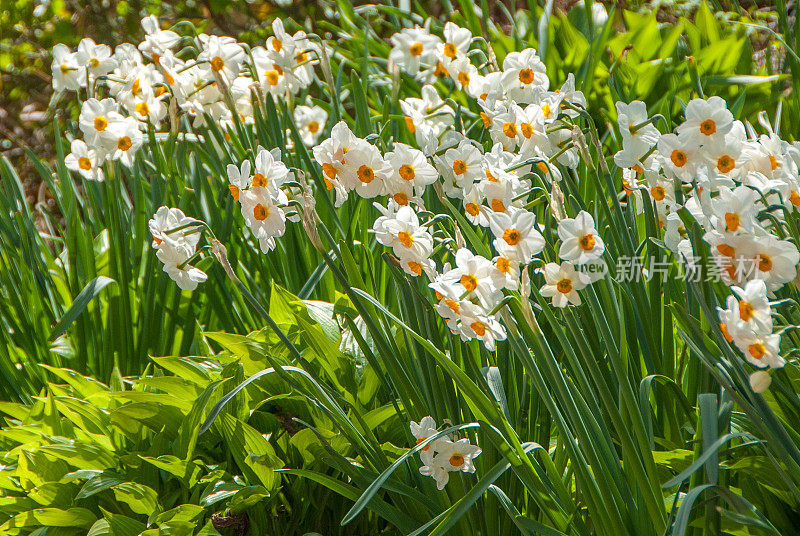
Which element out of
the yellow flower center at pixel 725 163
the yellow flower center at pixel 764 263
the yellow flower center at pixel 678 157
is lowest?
the yellow flower center at pixel 764 263

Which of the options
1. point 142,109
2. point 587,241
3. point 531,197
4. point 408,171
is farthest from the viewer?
point 142,109

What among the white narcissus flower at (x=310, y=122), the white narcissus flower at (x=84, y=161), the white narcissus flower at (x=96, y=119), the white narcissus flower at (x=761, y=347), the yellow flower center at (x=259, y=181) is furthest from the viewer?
the white narcissus flower at (x=310, y=122)

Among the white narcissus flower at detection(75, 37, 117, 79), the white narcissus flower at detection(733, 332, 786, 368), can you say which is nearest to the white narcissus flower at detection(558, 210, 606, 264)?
the white narcissus flower at detection(733, 332, 786, 368)

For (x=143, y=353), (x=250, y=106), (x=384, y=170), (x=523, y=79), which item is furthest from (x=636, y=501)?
(x=250, y=106)

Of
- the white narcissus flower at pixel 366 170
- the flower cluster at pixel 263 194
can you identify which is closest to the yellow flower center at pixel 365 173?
the white narcissus flower at pixel 366 170

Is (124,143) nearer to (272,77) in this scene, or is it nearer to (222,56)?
(222,56)

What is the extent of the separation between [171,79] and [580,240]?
5.21 feet

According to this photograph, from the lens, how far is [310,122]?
2.78m

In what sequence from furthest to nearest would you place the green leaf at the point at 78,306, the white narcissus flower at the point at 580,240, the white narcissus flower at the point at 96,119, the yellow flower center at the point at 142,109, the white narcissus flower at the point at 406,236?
the yellow flower center at the point at 142,109
the white narcissus flower at the point at 96,119
the green leaf at the point at 78,306
the white narcissus flower at the point at 406,236
the white narcissus flower at the point at 580,240

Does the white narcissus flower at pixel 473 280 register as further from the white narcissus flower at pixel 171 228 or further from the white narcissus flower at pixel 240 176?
the white narcissus flower at pixel 171 228

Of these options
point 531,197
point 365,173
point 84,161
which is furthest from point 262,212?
point 84,161

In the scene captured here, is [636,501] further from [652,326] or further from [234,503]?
[234,503]

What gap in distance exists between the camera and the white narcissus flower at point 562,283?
1.08 meters

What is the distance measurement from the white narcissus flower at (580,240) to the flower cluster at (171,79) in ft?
4.38
